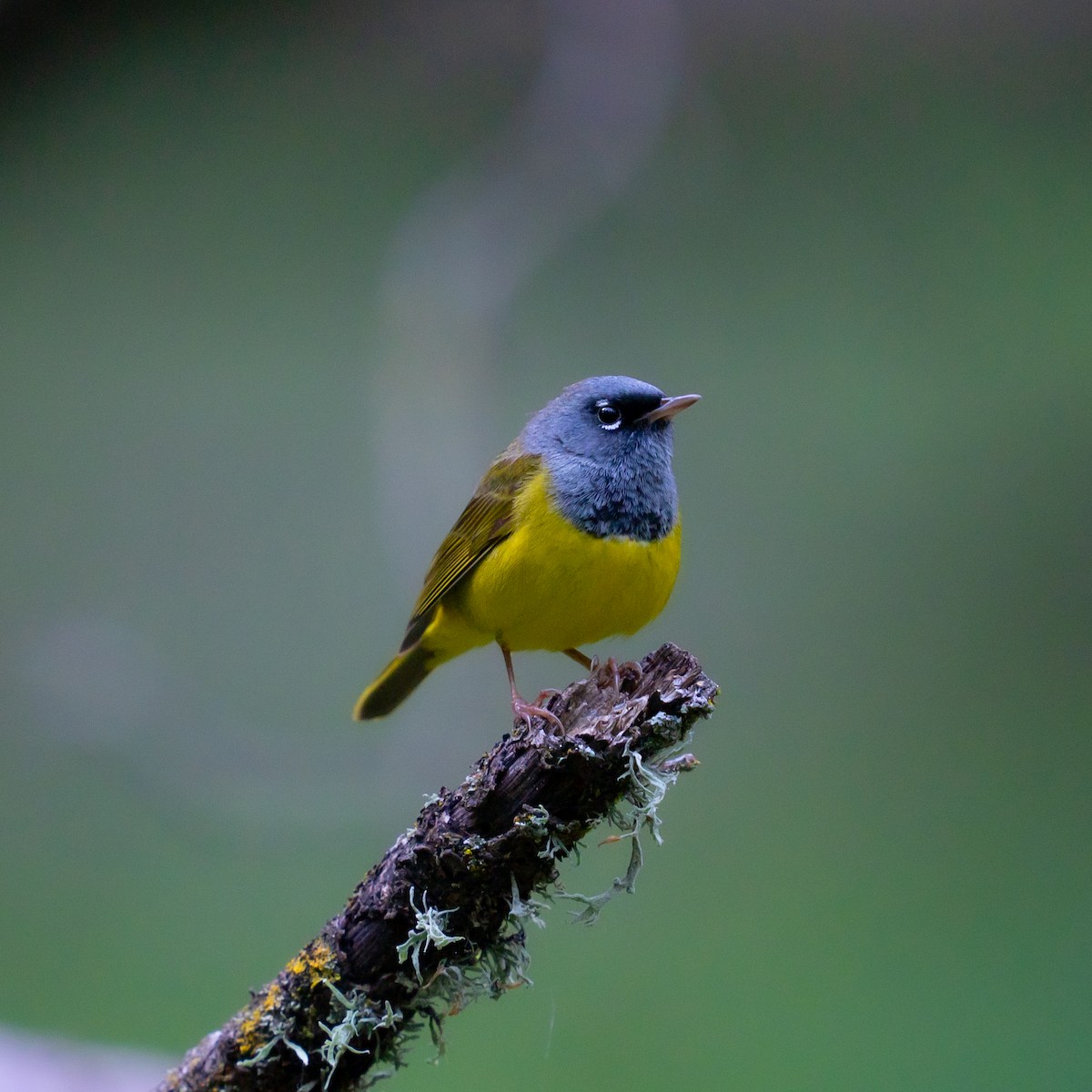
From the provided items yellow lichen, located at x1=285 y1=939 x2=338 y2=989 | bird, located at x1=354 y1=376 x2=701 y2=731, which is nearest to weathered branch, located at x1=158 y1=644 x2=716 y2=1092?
yellow lichen, located at x1=285 y1=939 x2=338 y2=989

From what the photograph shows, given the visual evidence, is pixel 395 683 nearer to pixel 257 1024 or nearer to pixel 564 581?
pixel 564 581

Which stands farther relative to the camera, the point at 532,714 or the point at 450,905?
the point at 532,714

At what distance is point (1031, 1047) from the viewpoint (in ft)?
14.1

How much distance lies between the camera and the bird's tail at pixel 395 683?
3076 millimetres

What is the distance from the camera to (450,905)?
1620 millimetres

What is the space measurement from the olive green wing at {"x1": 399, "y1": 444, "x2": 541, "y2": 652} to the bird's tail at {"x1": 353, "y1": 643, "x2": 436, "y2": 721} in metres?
0.17

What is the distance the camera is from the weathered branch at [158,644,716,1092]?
5.19ft

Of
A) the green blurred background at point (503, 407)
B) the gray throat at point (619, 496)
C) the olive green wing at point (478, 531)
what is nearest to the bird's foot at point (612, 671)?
the gray throat at point (619, 496)

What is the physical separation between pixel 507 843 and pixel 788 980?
3817mm

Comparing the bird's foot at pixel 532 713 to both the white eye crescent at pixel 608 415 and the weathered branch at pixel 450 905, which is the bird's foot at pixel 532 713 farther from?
the white eye crescent at pixel 608 415

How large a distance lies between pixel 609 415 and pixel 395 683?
3.52 ft

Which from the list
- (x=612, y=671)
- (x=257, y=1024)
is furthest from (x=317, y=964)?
(x=612, y=671)

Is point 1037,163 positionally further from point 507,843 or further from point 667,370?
point 507,843

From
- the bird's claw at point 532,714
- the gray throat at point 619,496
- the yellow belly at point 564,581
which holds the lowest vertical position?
the bird's claw at point 532,714
